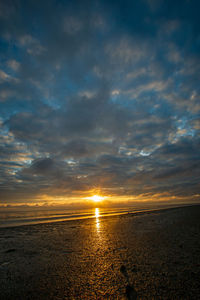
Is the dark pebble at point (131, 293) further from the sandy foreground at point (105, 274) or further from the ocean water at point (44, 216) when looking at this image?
the ocean water at point (44, 216)

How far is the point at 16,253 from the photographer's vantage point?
8.33 meters

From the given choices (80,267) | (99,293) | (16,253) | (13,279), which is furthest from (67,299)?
(16,253)

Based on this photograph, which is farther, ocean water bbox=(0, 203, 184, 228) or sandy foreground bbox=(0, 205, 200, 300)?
ocean water bbox=(0, 203, 184, 228)

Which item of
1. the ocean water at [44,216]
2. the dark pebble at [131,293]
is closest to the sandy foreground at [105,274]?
the dark pebble at [131,293]

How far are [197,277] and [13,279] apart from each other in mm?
5918

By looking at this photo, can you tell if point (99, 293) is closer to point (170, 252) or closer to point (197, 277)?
point (197, 277)

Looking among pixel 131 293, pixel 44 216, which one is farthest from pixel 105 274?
Answer: pixel 44 216

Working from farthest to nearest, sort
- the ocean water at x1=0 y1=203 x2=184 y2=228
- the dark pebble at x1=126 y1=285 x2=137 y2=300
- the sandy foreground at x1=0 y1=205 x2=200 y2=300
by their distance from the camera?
the ocean water at x1=0 y1=203 x2=184 y2=228 → the sandy foreground at x1=0 y1=205 x2=200 y2=300 → the dark pebble at x1=126 y1=285 x2=137 y2=300

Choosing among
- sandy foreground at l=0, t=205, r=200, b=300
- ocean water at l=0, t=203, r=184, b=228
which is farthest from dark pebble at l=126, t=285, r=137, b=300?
ocean water at l=0, t=203, r=184, b=228

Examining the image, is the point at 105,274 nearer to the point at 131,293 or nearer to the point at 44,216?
the point at 131,293

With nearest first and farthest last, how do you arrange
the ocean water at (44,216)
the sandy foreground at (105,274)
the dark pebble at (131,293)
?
the dark pebble at (131,293), the sandy foreground at (105,274), the ocean water at (44,216)

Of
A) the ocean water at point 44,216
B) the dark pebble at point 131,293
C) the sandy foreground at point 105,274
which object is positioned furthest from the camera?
the ocean water at point 44,216

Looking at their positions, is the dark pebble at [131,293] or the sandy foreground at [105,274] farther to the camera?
the sandy foreground at [105,274]

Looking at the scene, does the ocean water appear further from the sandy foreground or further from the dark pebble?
the dark pebble
